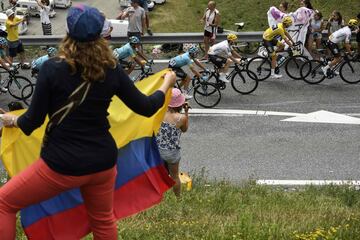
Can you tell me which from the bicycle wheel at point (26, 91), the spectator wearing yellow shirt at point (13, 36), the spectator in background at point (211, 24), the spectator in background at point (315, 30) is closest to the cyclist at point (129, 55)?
the bicycle wheel at point (26, 91)

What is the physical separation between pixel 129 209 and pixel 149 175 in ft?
1.14

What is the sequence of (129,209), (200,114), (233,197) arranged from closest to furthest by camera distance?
(129,209), (233,197), (200,114)

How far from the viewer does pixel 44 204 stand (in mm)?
4484

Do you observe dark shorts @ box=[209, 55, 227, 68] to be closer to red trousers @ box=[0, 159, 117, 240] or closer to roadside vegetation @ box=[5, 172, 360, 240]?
roadside vegetation @ box=[5, 172, 360, 240]

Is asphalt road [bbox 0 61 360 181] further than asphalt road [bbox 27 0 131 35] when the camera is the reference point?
No

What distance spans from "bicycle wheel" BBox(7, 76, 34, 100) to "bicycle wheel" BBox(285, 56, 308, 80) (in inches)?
259

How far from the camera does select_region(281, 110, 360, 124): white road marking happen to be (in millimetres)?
13141

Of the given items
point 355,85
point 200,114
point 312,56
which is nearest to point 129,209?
point 200,114

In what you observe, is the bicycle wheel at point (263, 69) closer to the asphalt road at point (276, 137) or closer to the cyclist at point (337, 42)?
the asphalt road at point (276, 137)

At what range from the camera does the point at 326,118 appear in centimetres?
1327

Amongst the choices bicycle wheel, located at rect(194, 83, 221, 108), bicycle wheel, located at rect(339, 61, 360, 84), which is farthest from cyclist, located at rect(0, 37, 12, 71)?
bicycle wheel, located at rect(339, 61, 360, 84)

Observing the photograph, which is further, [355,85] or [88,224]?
[355,85]

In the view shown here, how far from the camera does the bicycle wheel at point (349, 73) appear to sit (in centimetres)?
Result: 1534

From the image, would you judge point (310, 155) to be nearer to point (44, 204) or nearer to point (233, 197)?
point (233, 197)
